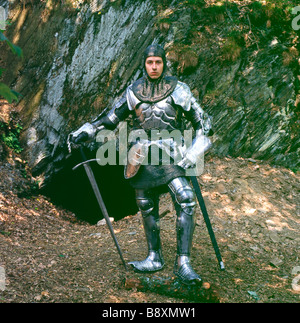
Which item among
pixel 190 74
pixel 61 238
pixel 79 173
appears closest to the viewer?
pixel 61 238

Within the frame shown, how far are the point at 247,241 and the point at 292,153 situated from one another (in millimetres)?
2533

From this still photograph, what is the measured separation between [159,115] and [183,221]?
3.48 ft

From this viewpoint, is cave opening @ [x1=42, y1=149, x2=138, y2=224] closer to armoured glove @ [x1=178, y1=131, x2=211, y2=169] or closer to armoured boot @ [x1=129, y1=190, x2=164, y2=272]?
armoured boot @ [x1=129, y1=190, x2=164, y2=272]

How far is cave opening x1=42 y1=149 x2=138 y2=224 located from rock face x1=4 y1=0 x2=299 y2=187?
0.26m

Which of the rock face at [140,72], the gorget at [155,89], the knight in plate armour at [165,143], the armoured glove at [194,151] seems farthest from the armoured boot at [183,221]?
the rock face at [140,72]

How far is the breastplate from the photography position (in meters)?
3.89

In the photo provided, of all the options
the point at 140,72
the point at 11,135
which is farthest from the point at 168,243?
the point at 11,135

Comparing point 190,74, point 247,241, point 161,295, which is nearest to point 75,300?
point 161,295

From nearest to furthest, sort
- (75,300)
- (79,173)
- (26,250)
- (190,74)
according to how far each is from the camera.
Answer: (75,300)
(26,250)
(190,74)
(79,173)

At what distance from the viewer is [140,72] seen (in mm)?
6043

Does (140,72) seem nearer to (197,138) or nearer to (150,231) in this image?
(197,138)

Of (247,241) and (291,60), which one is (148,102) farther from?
(291,60)

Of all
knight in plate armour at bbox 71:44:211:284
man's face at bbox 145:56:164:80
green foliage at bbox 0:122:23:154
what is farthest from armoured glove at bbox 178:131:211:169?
green foliage at bbox 0:122:23:154

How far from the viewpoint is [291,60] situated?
6.62 meters
